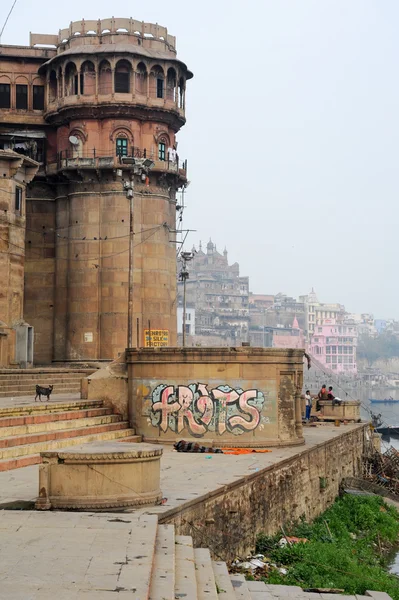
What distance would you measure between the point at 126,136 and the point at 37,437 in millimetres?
28624

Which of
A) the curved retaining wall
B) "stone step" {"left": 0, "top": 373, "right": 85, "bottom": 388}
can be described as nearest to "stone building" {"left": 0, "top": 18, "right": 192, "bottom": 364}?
"stone step" {"left": 0, "top": 373, "right": 85, "bottom": 388}

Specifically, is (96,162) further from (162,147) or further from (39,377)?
(39,377)

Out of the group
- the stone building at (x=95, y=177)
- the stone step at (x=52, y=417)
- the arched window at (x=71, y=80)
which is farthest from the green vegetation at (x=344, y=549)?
the arched window at (x=71, y=80)

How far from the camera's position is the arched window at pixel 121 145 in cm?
4441

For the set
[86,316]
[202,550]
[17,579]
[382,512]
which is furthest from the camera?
[86,316]

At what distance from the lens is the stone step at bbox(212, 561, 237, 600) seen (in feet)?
31.2

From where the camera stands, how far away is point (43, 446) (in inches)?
696

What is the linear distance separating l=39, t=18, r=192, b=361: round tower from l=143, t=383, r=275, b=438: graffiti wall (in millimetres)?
21579

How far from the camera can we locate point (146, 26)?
151 ft

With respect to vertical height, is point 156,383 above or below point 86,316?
below

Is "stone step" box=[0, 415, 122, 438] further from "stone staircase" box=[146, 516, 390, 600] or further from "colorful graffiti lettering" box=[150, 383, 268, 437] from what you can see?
"stone staircase" box=[146, 516, 390, 600]

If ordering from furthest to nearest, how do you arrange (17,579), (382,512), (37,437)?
(382,512)
(37,437)
(17,579)

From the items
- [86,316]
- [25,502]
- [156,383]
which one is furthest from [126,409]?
[86,316]

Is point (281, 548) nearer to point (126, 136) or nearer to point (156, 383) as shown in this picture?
point (156, 383)
